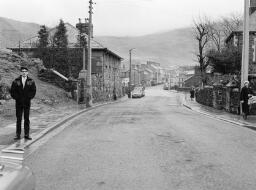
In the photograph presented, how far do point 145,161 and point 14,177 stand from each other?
5398 mm

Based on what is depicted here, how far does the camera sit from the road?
638cm

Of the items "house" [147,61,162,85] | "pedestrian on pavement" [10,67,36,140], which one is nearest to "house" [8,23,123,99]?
"pedestrian on pavement" [10,67,36,140]

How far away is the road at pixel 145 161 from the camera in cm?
638

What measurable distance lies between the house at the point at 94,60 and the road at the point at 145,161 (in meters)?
28.3

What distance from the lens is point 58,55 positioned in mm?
40031

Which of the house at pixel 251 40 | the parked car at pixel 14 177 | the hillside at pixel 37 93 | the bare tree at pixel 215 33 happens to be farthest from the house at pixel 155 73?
the parked car at pixel 14 177

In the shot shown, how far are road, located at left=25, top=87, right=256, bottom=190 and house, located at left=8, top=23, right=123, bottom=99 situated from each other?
28.3 m

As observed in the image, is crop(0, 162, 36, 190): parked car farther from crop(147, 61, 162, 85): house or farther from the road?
crop(147, 61, 162, 85): house

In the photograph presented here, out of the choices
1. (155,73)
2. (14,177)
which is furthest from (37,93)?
(155,73)

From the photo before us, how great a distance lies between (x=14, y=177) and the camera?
9.36 feet

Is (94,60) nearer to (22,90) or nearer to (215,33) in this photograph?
(22,90)

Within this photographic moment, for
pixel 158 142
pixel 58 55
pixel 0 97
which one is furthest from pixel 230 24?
pixel 158 142

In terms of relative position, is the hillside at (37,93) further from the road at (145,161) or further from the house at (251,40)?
the house at (251,40)

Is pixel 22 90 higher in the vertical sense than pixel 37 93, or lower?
higher
